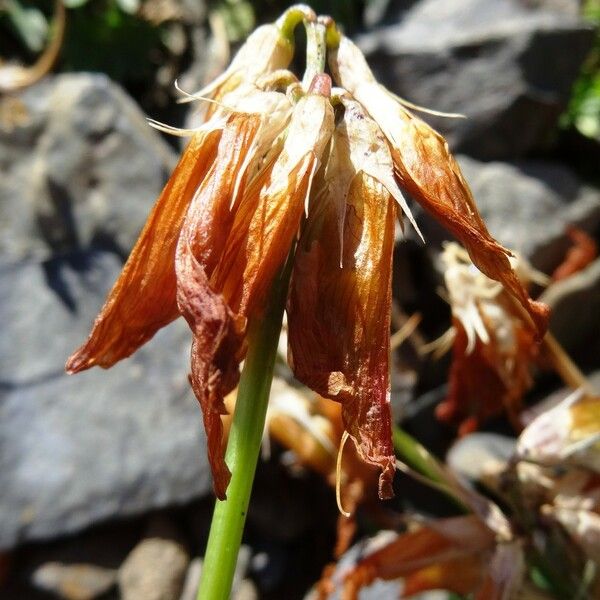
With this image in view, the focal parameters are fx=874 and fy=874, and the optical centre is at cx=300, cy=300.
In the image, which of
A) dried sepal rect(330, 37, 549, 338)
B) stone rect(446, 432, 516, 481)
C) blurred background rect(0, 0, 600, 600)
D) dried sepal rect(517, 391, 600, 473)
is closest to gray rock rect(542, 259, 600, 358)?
blurred background rect(0, 0, 600, 600)

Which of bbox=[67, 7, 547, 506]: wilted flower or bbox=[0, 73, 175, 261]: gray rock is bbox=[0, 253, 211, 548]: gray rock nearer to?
bbox=[0, 73, 175, 261]: gray rock

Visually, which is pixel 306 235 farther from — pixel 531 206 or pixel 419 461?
pixel 531 206

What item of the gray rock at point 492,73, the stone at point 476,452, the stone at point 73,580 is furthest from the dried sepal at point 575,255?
the stone at point 73,580

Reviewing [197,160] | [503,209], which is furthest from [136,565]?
[197,160]

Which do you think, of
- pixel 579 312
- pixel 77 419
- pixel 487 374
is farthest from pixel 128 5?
pixel 487 374

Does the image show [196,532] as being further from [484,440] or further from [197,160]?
[197,160]

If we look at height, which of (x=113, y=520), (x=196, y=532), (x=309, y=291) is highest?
(x=309, y=291)
